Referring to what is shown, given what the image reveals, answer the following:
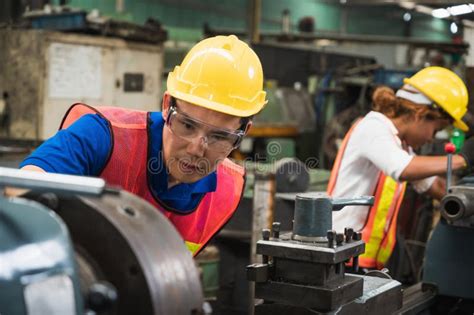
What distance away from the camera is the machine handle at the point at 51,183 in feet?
2.23

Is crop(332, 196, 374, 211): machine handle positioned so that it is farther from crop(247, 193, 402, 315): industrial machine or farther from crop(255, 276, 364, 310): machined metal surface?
crop(255, 276, 364, 310): machined metal surface

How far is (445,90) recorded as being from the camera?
224cm

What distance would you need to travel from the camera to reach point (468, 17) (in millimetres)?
6113

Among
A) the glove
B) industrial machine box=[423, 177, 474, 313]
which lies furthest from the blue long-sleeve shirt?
the glove

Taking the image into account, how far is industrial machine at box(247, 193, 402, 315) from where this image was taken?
3.47ft

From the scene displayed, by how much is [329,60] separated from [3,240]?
663cm

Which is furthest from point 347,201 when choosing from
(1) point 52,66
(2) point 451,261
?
(1) point 52,66

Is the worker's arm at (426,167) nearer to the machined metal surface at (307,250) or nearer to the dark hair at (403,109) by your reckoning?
the dark hair at (403,109)

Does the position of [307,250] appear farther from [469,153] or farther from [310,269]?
[469,153]

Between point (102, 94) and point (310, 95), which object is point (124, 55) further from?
point (310, 95)

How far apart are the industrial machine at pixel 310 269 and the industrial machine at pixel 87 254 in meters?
0.33

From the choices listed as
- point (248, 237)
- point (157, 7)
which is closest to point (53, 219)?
point (248, 237)

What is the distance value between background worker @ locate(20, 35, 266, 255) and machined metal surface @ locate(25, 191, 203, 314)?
0.41 metres

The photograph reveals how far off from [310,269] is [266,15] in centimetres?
1199
